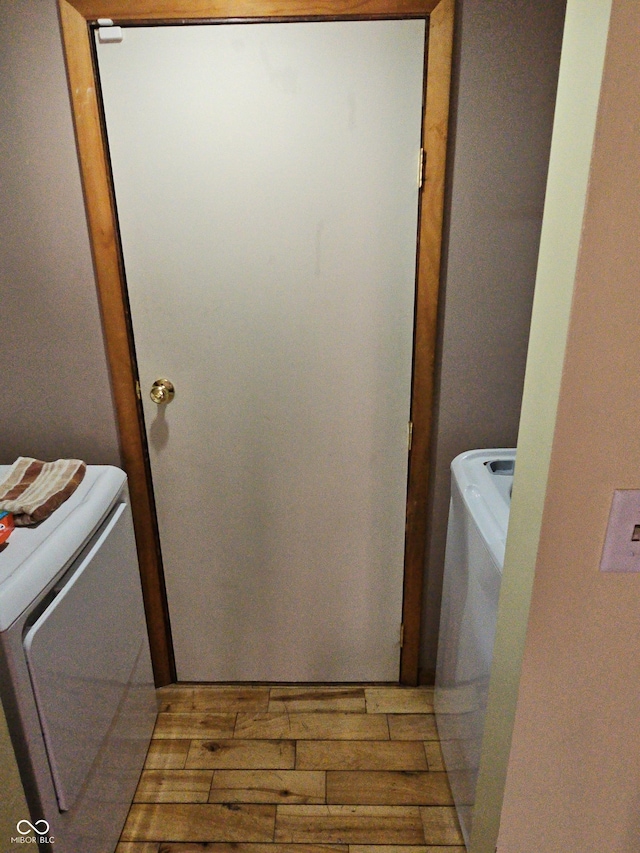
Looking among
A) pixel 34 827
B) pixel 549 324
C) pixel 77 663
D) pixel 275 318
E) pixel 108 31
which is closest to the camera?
pixel 549 324

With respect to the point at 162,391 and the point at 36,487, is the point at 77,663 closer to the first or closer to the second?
the point at 36,487

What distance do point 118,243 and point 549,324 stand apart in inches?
47.9

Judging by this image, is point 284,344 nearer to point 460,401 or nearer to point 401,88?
point 460,401

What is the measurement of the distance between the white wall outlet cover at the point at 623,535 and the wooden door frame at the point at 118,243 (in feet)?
3.10

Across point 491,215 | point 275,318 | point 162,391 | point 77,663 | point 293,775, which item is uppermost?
point 491,215

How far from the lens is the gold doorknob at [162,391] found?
5.17 feet

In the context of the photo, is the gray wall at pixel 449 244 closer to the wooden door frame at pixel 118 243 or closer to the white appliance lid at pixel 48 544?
the wooden door frame at pixel 118 243

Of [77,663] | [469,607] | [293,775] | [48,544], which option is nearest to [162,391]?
[48,544]

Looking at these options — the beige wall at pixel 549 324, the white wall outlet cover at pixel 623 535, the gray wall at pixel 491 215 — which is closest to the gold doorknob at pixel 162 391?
the gray wall at pixel 491 215

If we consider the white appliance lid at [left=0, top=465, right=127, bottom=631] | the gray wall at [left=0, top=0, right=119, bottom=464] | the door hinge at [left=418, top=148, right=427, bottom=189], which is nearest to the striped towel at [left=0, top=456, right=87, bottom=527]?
the white appliance lid at [left=0, top=465, right=127, bottom=631]

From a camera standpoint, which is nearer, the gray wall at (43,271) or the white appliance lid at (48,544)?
the white appliance lid at (48,544)

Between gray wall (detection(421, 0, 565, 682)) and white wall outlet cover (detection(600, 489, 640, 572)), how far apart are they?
0.94 m

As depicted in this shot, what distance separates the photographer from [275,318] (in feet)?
5.04

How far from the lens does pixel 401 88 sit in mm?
1351
